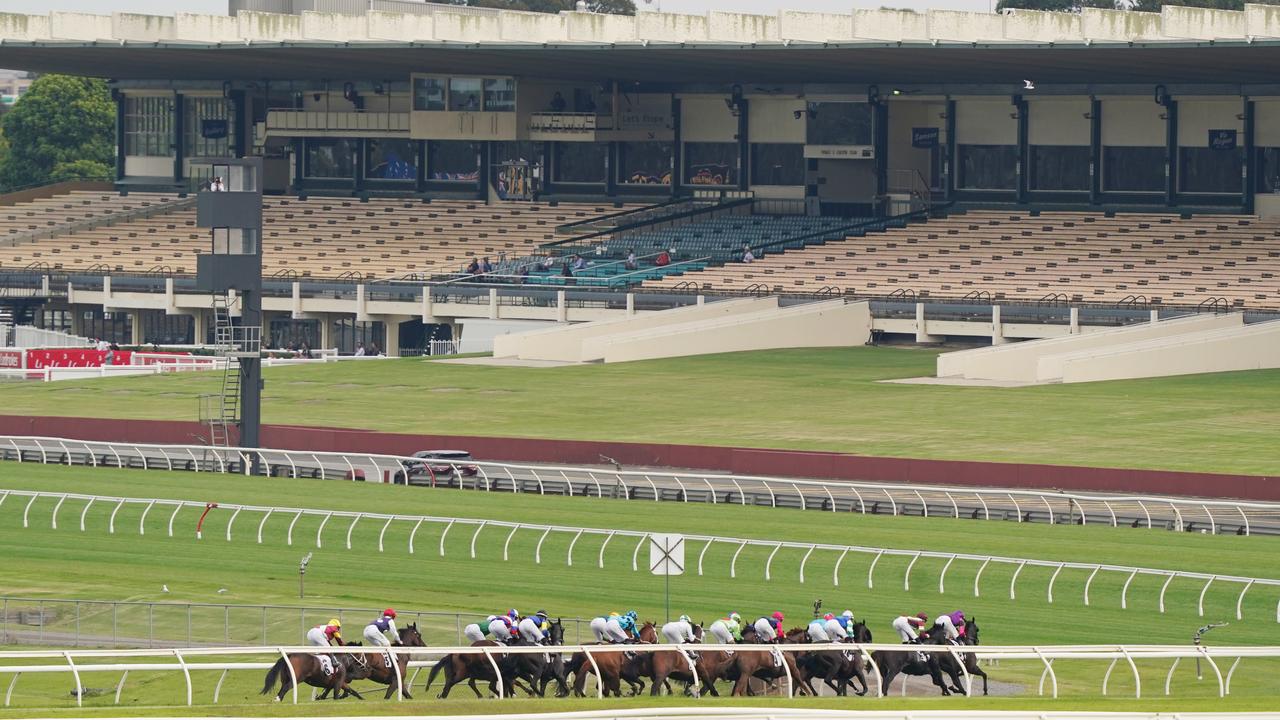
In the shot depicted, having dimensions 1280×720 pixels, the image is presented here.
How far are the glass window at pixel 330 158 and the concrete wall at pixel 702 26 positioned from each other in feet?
47.2

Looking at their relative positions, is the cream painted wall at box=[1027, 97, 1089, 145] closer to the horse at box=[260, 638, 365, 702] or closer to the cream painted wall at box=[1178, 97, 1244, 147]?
the cream painted wall at box=[1178, 97, 1244, 147]

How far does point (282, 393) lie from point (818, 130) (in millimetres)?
28990

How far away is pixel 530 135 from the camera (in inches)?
3406

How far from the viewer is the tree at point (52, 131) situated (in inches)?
4835

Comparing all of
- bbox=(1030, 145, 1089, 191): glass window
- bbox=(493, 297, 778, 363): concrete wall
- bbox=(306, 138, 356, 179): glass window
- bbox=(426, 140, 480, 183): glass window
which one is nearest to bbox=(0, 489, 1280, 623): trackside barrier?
bbox=(493, 297, 778, 363): concrete wall

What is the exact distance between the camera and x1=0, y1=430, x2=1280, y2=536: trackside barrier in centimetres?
3822

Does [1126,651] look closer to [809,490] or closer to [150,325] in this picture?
[809,490]

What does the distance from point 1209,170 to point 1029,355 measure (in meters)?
19.2

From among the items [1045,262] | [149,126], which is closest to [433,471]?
[1045,262]

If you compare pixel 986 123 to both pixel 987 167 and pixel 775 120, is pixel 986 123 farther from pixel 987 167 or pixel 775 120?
pixel 775 120

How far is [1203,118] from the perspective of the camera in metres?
75.1

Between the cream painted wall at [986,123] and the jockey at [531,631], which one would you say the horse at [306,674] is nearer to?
the jockey at [531,631]

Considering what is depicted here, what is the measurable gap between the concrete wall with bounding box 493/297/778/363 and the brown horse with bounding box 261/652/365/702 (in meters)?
42.8

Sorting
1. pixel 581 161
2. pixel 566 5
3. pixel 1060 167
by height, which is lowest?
pixel 1060 167
